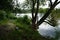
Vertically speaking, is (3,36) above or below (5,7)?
below

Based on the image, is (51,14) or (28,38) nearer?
(28,38)

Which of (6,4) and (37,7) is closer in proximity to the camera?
(6,4)

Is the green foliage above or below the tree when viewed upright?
above

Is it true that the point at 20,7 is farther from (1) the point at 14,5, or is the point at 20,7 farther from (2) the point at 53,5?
(2) the point at 53,5

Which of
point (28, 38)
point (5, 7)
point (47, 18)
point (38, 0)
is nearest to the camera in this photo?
point (5, 7)

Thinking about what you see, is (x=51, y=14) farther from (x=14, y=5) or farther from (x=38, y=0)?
(x=14, y=5)

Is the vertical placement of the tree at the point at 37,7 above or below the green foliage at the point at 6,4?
below

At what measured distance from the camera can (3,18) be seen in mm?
10789

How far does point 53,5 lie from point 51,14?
1.77 ft

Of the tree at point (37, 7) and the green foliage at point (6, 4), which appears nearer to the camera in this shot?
the green foliage at point (6, 4)

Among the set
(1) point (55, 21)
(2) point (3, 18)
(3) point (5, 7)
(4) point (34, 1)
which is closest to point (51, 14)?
(1) point (55, 21)

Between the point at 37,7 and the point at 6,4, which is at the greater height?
the point at 6,4

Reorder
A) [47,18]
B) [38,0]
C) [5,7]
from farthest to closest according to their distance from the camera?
[47,18]
[38,0]
[5,7]

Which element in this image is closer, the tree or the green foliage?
the green foliage
